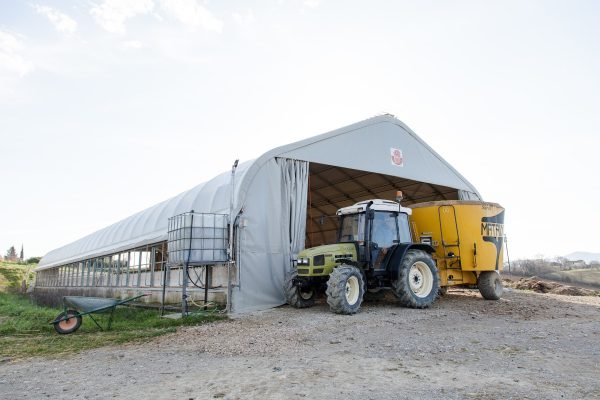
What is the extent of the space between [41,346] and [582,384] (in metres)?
7.70

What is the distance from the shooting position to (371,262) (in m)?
9.98

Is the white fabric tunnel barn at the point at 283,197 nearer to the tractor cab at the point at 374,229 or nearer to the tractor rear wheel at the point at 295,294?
the tractor rear wheel at the point at 295,294

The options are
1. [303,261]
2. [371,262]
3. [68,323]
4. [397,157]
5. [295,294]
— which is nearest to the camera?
[68,323]

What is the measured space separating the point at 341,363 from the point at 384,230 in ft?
17.7

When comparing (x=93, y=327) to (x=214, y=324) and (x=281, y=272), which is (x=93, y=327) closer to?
(x=214, y=324)

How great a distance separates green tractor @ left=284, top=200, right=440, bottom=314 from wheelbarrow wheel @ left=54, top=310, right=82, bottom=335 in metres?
4.67

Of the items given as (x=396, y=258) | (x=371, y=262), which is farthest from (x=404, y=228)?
(x=371, y=262)

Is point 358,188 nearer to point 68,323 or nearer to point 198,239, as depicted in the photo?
point 198,239

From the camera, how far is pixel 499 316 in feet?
31.0

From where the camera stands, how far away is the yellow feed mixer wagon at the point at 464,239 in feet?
38.0

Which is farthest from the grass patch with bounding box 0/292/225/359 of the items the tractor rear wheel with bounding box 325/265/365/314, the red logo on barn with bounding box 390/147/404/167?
the red logo on barn with bounding box 390/147/404/167

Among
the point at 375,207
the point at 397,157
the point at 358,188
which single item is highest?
the point at 397,157

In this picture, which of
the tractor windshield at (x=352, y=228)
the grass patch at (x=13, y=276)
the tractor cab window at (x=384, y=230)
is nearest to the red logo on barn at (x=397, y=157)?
the tractor cab window at (x=384, y=230)

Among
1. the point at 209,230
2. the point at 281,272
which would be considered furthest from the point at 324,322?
the point at 209,230
